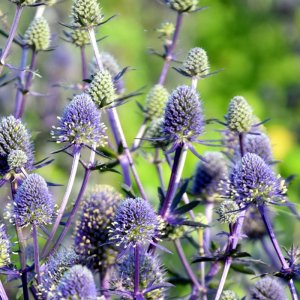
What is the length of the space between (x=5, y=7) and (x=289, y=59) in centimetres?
300

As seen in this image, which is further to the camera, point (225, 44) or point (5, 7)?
point (225, 44)

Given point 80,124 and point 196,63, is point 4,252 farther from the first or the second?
point 196,63

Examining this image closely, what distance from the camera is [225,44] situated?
6848 millimetres

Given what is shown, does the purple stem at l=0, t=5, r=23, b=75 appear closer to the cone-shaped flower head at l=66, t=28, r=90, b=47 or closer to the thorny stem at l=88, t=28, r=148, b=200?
the thorny stem at l=88, t=28, r=148, b=200

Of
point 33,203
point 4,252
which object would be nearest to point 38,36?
point 33,203

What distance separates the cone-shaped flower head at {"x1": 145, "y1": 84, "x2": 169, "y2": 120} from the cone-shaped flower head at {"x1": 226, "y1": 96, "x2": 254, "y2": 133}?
32 cm

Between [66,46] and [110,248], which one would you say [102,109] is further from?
[66,46]

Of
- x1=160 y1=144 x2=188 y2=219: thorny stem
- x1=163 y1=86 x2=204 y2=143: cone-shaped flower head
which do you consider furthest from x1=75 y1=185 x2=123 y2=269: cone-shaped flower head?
x1=163 y1=86 x2=204 y2=143: cone-shaped flower head

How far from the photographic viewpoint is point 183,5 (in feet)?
7.30

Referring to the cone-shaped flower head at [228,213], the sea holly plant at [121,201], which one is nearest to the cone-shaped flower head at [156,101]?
the sea holly plant at [121,201]

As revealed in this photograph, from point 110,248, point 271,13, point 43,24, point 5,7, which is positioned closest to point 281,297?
point 110,248

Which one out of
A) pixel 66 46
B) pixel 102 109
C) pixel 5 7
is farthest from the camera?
pixel 66 46

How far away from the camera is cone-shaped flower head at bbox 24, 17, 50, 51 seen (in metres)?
2.18

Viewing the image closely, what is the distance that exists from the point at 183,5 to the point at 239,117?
1.61 ft
